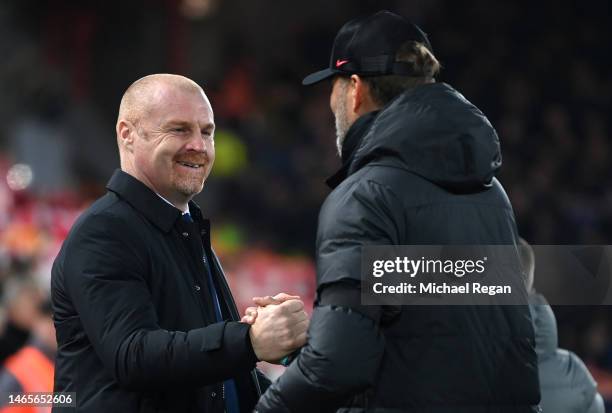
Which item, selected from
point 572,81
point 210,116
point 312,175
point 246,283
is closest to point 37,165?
point 312,175

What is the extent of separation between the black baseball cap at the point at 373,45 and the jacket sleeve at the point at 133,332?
0.74 m

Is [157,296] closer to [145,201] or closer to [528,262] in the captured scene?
[145,201]

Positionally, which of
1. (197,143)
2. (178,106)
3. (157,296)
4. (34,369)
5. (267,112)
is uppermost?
(178,106)

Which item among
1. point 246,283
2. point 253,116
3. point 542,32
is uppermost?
point 542,32

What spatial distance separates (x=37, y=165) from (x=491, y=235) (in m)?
11.1

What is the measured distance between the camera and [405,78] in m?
2.97

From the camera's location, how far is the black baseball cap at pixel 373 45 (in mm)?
2965

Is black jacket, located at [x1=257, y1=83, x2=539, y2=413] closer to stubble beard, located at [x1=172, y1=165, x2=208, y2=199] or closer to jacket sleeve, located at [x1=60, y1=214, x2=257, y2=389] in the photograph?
jacket sleeve, located at [x1=60, y1=214, x2=257, y2=389]

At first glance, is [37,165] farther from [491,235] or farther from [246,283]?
[491,235]

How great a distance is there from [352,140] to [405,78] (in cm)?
21

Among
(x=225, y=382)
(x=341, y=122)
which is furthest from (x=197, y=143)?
(x=225, y=382)

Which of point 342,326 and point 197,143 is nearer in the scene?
point 342,326

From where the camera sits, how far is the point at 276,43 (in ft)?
49.5

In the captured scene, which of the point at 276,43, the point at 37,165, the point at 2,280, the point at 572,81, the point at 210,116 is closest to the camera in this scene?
the point at 210,116
